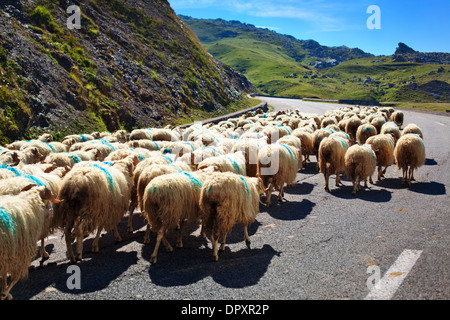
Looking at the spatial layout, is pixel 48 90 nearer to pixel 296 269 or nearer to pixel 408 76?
pixel 296 269

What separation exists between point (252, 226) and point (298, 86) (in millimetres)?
149683

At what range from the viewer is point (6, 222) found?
5.60 metres

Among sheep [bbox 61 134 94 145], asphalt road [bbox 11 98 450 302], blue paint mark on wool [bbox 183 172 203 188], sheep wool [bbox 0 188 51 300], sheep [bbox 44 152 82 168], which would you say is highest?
sheep [bbox 61 134 94 145]

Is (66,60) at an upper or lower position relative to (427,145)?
upper

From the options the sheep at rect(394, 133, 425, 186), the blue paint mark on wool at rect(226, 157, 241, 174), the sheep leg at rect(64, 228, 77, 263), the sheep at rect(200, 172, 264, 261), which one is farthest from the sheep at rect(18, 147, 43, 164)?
the sheep at rect(394, 133, 425, 186)

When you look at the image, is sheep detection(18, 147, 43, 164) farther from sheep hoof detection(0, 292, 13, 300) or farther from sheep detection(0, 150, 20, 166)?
sheep hoof detection(0, 292, 13, 300)

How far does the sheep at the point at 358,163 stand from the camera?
39.5 ft

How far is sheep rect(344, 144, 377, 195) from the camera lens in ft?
39.5

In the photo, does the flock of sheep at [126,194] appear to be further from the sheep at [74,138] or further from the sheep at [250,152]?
the sheep at [74,138]

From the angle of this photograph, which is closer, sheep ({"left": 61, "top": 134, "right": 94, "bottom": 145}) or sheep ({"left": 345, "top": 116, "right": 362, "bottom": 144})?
sheep ({"left": 61, "top": 134, "right": 94, "bottom": 145})

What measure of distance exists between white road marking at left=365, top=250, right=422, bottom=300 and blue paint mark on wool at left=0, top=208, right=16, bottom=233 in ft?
18.9

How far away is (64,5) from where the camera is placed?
1230 inches

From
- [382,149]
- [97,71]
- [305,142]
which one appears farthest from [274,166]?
[97,71]
